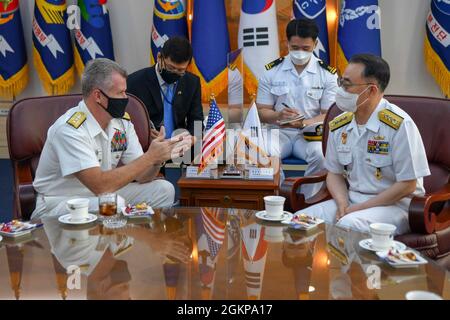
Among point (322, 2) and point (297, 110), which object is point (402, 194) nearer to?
point (297, 110)

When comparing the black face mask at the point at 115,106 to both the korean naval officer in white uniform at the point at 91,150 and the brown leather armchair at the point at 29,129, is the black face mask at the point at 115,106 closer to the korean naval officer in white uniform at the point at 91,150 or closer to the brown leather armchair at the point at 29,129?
the korean naval officer in white uniform at the point at 91,150

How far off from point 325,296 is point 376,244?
0.38m

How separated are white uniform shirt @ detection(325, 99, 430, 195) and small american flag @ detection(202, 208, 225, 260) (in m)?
0.78

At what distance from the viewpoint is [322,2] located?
479cm

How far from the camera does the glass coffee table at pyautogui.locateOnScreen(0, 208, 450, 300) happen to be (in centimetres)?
146

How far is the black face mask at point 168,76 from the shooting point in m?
3.64

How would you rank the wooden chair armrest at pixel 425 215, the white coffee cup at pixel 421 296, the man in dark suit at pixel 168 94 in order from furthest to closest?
the man in dark suit at pixel 168 94
the wooden chair armrest at pixel 425 215
the white coffee cup at pixel 421 296

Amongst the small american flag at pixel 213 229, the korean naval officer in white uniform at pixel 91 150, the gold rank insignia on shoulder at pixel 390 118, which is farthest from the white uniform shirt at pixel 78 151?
the gold rank insignia on shoulder at pixel 390 118

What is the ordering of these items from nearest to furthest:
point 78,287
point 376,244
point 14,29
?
1. point 78,287
2. point 376,244
3. point 14,29

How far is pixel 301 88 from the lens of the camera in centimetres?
397

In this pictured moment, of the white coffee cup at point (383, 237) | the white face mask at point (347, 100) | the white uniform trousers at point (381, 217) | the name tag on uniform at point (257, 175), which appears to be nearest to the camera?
the white coffee cup at point (383, 237)

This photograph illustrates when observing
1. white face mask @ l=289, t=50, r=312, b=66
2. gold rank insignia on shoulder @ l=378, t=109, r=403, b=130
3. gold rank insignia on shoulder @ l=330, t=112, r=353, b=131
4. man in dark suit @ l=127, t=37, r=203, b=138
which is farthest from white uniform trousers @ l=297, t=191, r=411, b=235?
white face mask @ l=289, t=50, r=312, b=66
